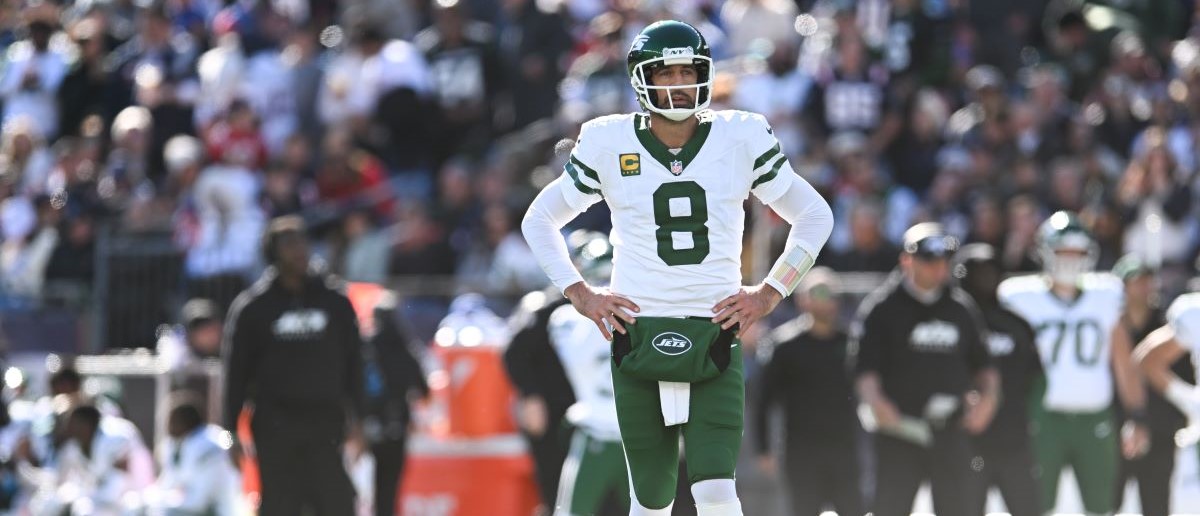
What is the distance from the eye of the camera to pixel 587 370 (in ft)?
35.5

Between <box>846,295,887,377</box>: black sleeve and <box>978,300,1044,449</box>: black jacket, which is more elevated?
<box>846,295,887,377</box>: black sleeve

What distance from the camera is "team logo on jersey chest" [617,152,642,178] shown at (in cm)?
688

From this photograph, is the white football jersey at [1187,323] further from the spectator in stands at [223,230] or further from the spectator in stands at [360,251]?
the spectator in stands at [223,230]

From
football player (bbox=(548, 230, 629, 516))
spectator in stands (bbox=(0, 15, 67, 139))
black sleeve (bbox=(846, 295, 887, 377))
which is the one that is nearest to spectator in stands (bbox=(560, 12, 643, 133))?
black sleeve (bbox=(846, 295, 887, 377))

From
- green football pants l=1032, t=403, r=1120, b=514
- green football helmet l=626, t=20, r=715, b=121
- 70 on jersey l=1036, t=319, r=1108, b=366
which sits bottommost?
green football pants l=1032, t=403, r=1120, b=514

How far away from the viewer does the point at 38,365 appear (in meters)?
15.1

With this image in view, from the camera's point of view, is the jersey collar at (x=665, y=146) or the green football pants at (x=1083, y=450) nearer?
the jersey collar at (x=665, y=146)

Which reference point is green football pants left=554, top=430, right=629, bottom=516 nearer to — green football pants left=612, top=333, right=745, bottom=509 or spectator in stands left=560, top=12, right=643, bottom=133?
green football pants left=612, top=333, right=745, bottom=509

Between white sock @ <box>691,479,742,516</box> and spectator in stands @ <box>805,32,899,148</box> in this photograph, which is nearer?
white sock @ <box>691,479,742,516</box>

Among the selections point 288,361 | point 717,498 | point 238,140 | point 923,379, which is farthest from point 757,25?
point 717,498

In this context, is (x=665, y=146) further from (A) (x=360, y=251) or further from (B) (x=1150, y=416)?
(A) (x=360, y=251)

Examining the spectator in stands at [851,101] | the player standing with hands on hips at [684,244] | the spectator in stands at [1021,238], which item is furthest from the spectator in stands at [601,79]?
the player standing with hands on hips at [684,244]

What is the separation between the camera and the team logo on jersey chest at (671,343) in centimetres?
685

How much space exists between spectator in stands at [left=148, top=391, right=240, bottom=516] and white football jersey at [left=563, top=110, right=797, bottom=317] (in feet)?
17.1
